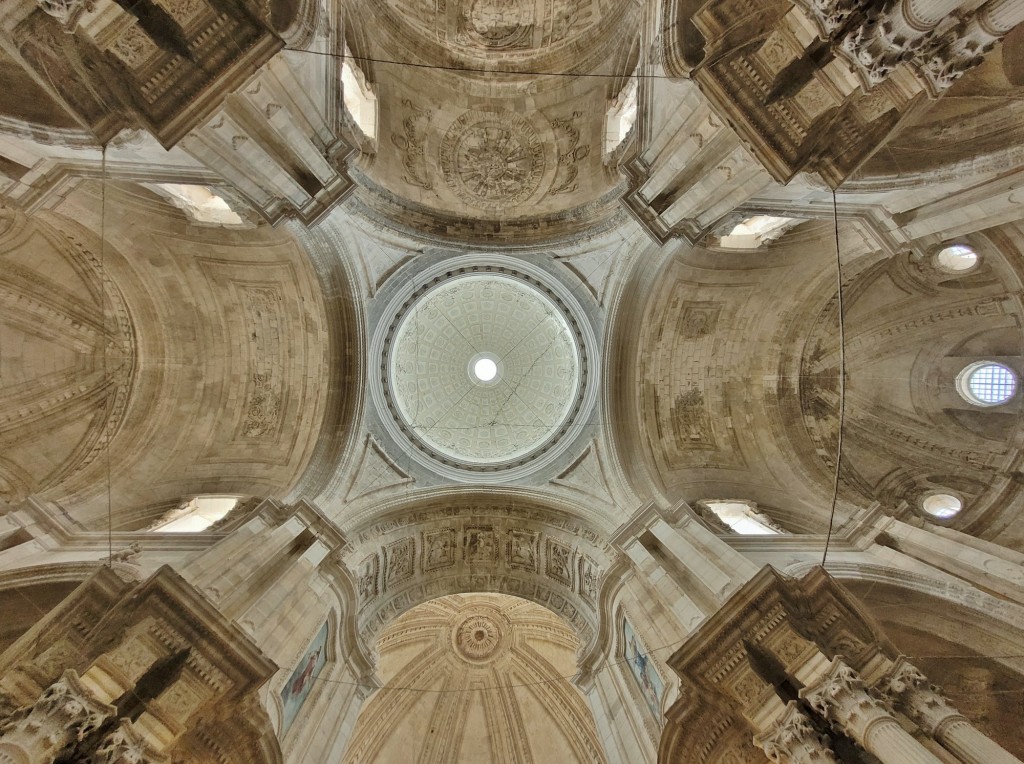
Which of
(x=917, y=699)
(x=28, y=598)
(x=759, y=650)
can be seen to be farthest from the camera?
(x=28, y=598)

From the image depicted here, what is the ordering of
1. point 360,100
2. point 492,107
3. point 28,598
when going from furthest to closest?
point 492,107
point 360,100
point 28,598

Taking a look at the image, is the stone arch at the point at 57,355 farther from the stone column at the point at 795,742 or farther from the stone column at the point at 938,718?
the stone column at the point at 938,718

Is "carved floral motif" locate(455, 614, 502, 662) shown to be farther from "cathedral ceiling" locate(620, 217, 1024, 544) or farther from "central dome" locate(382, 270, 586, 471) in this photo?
"cathedral ceiling" locate(620, 217, 1024, 544)

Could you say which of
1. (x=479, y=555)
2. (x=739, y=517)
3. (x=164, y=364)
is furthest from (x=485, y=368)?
(x=164, y=364)

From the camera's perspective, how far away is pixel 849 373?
48.1 feet

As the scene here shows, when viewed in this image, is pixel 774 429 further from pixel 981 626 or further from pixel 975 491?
pixel 981 626

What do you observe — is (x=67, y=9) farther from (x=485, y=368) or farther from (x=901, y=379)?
(x=901, y=379)

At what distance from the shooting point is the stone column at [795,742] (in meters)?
6.84

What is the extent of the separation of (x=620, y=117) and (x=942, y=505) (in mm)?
12278

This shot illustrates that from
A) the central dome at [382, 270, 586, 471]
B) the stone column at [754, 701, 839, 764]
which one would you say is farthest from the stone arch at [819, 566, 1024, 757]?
the central dome at [382, 270, 586, 471]

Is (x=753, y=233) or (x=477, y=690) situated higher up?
(x=753, y=233)

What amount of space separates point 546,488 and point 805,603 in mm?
7742

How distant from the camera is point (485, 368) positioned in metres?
17.2

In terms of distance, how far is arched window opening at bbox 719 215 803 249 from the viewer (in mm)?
12234
